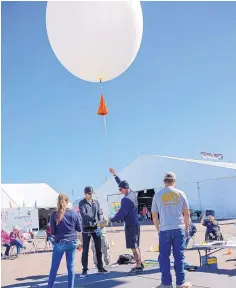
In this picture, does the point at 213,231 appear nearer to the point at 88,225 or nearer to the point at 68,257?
the point at 88,225

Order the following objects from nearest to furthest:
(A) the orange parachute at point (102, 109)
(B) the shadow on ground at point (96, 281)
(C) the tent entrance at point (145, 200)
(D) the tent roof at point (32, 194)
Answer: (B) the shadow on ground at point (96, 281)
(A) the orange parachute at point (102, 109)
(D) the tent roof at point (32, 194)
(C) the tent entrance at point (145, 200)

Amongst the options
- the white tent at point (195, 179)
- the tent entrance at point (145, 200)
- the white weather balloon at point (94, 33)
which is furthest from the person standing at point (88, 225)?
the tent entrance at point (145, 200)

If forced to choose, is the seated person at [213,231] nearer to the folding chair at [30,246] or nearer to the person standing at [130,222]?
the person standing at [130,222]

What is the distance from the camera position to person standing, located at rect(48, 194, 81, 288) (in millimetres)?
4383

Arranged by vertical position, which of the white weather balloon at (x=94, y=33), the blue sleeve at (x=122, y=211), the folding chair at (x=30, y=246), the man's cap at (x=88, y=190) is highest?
the white weather balloon at (x=94, y=33)

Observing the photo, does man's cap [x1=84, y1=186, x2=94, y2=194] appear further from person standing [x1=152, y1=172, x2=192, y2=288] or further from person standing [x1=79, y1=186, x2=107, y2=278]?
person standing [x1=152, y1=172, x2=192, y2=288]

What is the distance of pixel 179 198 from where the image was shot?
4.31 m

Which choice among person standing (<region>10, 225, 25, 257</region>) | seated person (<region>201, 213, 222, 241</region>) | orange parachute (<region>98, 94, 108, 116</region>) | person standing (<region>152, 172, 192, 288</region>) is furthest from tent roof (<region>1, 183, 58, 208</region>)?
person standing (<region>152, 172, 192, 288</region>)

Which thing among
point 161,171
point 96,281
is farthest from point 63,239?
point 161,171

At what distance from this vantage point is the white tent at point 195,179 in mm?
22516

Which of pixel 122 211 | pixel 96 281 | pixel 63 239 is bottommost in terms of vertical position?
pixel 96 281

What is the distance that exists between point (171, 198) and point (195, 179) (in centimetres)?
2003

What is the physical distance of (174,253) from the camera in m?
4.21

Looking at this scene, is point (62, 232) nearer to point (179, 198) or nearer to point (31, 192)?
point (179, 198)
